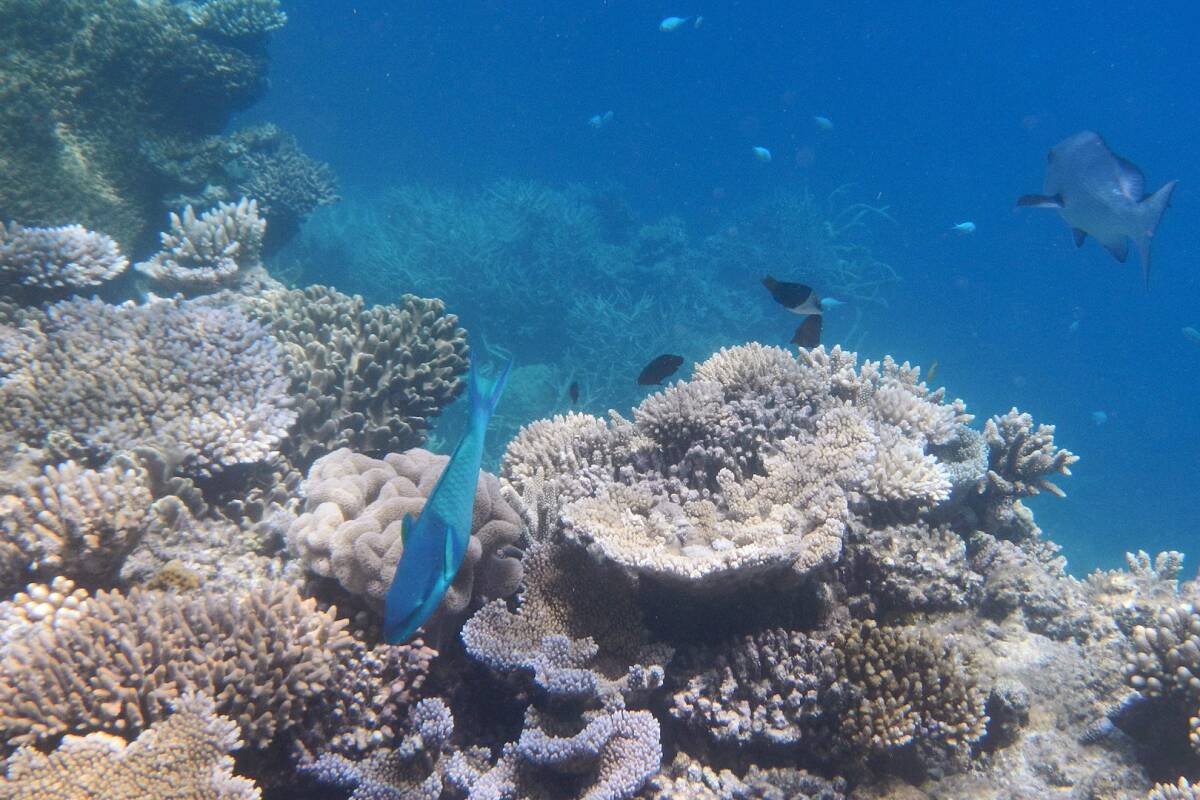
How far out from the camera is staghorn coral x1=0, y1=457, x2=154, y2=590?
9.39 feet

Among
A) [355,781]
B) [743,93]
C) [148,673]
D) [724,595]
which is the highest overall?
[743,93]

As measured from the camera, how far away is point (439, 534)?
1806mm

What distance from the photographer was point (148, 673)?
2.46 metres

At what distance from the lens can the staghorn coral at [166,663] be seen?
90.7 inches

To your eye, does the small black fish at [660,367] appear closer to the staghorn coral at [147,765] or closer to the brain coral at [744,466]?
the brain coral at [744,466]

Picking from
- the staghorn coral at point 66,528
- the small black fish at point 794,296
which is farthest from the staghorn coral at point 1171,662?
the staghorn coral at point 66,528

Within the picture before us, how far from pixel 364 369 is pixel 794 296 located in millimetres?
3791

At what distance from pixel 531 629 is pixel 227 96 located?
11684 millimetres

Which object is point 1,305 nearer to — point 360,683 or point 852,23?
point 360,683

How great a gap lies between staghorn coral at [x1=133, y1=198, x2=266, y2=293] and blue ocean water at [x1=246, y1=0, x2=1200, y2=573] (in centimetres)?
685

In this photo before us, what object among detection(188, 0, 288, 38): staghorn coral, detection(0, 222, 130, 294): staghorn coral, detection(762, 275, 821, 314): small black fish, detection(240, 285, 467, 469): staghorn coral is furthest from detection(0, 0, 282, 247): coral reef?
detection(762, 275, 821, 314): small black fish

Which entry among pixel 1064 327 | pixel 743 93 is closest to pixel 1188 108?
pixel 743 93

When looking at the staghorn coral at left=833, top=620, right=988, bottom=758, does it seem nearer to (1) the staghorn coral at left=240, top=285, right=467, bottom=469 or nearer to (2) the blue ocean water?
(1) the staghorn coral at left=240, top=285, right=467, bottom=469

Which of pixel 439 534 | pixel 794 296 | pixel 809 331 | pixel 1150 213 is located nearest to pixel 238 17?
pixel 794 296
